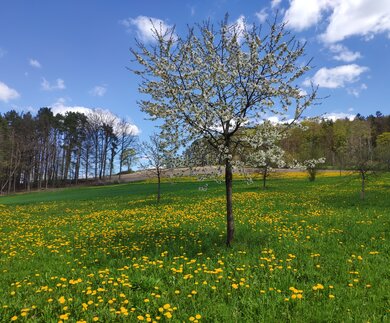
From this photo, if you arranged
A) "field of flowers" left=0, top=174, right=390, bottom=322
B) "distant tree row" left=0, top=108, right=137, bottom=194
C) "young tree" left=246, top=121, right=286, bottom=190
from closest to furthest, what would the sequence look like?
"field of flowers" left=0, top=174, right=390, bottom=322, "young tree" left=246, top=121, right=286, bottom=190, "distant tree row" left=0, top=108, right=137, bottom=194

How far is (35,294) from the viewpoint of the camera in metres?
6.47

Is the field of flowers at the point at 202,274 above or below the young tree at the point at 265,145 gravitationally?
below

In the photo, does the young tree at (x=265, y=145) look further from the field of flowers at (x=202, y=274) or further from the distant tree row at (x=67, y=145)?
the distant tree row at (x=67, y=145)

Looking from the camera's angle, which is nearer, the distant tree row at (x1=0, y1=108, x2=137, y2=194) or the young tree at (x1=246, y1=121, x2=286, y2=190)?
the young tree at (x1=246, y1=121, x2=286, y2=190)

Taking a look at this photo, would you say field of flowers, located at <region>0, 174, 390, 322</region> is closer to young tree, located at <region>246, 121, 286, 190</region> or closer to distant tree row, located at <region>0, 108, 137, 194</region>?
young tree, located at <region>246, 121, 286, 190</region>

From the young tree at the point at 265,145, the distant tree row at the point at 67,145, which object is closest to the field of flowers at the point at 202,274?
the young tree at the point at 265,145

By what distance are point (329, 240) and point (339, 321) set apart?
5.51 meters

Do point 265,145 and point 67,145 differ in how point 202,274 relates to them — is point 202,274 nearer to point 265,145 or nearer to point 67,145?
point 265,145

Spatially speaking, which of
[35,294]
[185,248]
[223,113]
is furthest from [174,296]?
[223,113]

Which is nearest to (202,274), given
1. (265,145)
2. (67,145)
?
(265,145)

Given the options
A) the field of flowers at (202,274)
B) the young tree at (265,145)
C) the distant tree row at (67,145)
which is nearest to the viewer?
the field of flowers at (202,274)

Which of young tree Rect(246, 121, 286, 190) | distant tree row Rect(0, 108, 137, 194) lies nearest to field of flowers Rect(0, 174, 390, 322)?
young tree Rect(246, 121, 286, 190)

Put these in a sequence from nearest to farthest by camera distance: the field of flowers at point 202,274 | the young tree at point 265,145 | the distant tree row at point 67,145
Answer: the field of flowers at point 202,274
the young tree at point 265,145
the distant tree row at point 67,145

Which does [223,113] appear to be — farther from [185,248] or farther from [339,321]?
[339,321]
